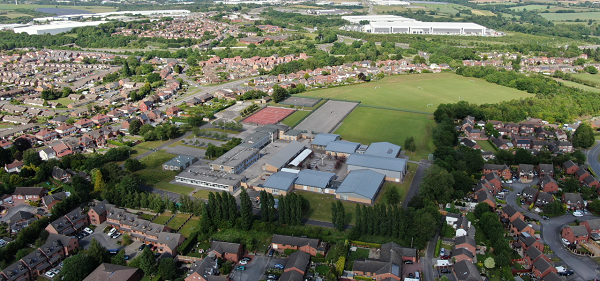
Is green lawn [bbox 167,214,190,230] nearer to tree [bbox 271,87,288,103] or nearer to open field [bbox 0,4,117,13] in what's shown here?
tree [bbox 271,87,288,103]

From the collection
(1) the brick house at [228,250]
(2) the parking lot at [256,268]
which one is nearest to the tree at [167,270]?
(1) the brick house at [228,250]

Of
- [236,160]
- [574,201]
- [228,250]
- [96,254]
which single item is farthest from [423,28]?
[96,254]

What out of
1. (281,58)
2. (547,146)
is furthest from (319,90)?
(547,146)

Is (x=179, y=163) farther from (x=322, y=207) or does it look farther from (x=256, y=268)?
(x=256, y=268)

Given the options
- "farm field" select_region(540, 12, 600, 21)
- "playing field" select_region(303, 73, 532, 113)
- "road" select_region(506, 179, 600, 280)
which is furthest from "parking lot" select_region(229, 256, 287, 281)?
"farm field" select_region(540, 12, 600, 21)

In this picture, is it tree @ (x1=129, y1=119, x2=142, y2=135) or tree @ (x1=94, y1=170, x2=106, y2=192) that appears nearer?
tree @ (x1=94, y1=170, x2=106, y2=192)

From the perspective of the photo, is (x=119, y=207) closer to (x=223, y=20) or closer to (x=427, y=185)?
(x=427, y=185)
